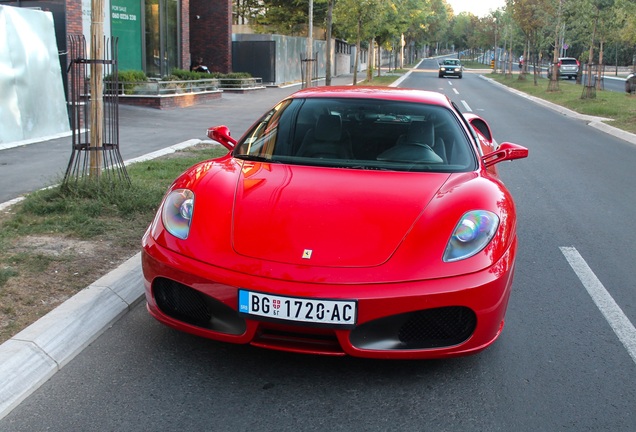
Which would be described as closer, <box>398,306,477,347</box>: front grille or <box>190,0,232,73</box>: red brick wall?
<box>398,306,477,347</box>: front grille

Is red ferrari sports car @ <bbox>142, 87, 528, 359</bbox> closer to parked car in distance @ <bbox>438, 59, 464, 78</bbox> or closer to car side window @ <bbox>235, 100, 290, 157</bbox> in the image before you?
car side window @ <bbox>235, 100, 290, 157</bbox>

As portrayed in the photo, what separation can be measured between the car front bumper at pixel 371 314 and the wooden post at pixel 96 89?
378 centimetres

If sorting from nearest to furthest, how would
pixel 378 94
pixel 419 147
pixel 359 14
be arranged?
pixel 419 147 → pixel 378 94 → pixel 359 14

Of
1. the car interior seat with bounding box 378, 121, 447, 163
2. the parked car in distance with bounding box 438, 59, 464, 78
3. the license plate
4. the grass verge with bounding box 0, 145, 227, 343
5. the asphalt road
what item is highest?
the parked car in distance with bounding box 438, 59, 464, 78

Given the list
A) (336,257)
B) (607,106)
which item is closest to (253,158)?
(336,257)

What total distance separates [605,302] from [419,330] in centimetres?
204

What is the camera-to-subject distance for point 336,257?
346cm

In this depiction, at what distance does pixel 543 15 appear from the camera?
41.6m

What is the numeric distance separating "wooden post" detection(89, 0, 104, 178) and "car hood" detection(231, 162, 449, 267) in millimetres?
3278

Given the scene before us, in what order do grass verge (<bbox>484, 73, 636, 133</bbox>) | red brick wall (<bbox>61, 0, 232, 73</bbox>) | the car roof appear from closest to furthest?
the car roof, grass verge (<bbox>484, 73, 636, 133</bbox>), red brick wall (<bbox>61, 0, 232, 73</bbox>)

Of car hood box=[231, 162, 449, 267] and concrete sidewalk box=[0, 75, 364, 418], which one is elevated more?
car hood box=[231, 162, 449, 267]

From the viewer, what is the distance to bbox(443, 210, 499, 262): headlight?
356 cm

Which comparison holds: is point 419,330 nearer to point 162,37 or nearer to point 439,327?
point 439,327

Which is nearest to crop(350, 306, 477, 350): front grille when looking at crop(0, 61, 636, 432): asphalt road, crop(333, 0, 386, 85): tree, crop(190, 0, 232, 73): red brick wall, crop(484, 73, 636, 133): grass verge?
crop(0, 61, 636, 432): asphalt road
